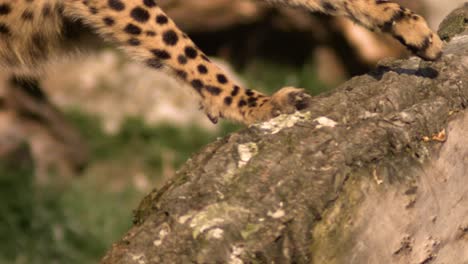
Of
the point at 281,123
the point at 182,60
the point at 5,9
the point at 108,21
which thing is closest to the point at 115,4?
the point at 108,21

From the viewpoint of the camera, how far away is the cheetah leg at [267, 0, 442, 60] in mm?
3549

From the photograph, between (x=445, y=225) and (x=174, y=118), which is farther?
(x=174, y=118)

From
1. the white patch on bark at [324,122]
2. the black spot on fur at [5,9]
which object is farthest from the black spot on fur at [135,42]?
the white patch on bark at [324,122]

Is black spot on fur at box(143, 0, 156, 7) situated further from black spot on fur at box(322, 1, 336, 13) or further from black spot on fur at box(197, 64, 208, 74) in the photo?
black spot on fur at box(322, 1, 336, 13)

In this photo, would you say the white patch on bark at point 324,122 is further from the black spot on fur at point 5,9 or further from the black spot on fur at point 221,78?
the black spot on fur at point 5,9

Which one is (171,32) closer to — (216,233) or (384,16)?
(384,16)

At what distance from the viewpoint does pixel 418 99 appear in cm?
296

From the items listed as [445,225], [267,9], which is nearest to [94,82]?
[267,9]

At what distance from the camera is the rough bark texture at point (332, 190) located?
96.8 inches

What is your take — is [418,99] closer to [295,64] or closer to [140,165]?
[140,165]

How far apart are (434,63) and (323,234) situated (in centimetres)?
86

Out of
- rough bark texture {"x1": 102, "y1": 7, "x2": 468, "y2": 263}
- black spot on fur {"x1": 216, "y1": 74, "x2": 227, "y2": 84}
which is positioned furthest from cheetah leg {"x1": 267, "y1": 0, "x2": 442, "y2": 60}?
rough bark texture {"x1": 102, "y1": 7, "x2": 468, "y2": 263}

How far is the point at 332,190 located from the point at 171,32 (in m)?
1.47

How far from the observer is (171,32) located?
3.88 metres
